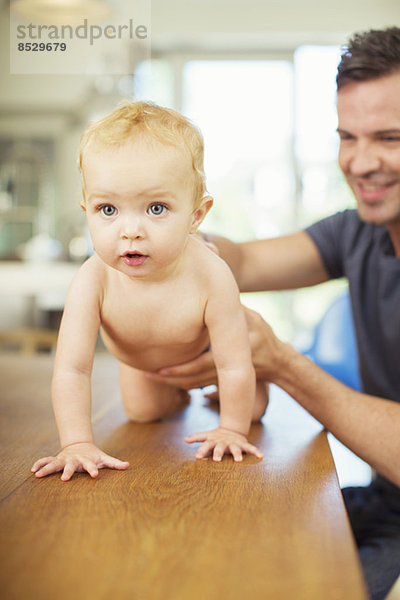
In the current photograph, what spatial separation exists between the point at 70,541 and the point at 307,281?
132cm

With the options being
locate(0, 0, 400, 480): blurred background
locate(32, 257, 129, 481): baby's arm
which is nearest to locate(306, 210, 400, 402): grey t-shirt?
locate(32, 257, 129, 481): baby's arm

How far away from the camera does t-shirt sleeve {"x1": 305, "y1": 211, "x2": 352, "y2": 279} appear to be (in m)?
1.79

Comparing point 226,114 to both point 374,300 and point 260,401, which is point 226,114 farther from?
point 260,401

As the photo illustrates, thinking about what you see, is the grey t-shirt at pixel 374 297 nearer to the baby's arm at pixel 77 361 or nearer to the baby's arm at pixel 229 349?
the baby's arm at pixel 229 349

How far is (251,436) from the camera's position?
1.05 meters

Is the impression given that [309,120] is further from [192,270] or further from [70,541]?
[70,541]

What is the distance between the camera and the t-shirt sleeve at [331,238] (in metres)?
1.79

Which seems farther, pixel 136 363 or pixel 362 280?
pixel 362 280

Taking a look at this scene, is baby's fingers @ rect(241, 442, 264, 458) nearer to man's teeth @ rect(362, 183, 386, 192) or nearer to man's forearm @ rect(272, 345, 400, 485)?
man's forearm @ rect(272, 345, 400, 485)

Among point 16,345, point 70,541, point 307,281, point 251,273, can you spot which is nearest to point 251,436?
point 70,541

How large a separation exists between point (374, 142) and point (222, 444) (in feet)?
3.12

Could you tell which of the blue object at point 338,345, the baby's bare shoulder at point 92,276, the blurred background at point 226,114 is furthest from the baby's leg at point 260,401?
the blurred background at point 226,114

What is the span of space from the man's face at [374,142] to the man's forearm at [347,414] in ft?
1.74

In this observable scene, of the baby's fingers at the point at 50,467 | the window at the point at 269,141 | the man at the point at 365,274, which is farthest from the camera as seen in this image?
the window at the point at 269,141
